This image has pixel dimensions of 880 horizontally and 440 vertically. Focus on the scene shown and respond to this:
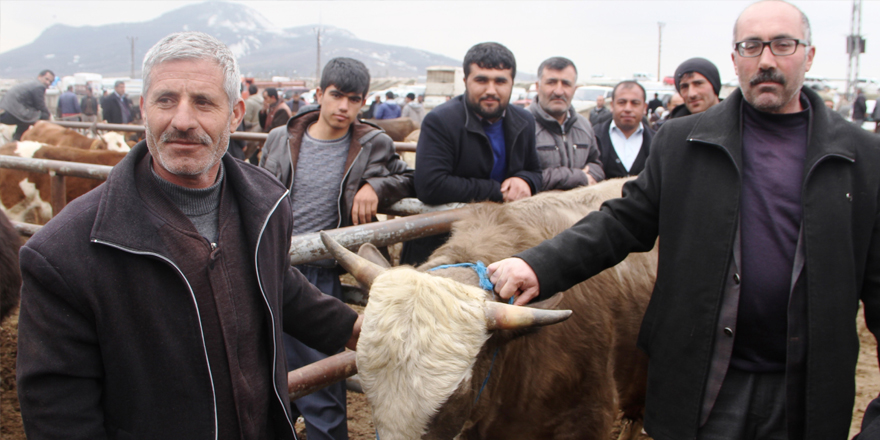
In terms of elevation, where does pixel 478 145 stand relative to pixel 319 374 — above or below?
above

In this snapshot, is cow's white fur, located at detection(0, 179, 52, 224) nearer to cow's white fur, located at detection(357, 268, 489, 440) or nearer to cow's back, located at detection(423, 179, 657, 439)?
cow's back, located at detection(423, 179, 657, 439)

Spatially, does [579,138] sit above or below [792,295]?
above

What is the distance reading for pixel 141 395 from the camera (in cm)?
138

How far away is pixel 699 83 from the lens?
184 inches

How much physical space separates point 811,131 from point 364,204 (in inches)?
80.3

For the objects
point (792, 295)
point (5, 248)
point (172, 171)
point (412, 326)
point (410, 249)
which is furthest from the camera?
point (410, 249)

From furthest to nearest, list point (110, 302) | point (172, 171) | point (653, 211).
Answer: point (653, 211) → point (172, 171) → point (110, 302)

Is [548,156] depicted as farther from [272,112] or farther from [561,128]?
[272,112]

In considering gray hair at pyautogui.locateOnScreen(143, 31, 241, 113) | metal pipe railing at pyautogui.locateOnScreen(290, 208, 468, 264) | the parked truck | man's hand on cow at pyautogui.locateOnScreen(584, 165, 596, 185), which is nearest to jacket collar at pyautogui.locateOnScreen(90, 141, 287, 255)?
gray hair at pyautogui.locateOnScreen(143, 31, 241, 113)

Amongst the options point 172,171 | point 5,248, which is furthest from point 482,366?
point 5,248

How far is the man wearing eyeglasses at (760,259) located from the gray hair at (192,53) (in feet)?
3.56

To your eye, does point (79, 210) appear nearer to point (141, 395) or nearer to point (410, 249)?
point (141, 395)

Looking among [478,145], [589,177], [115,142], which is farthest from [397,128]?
[478,145]

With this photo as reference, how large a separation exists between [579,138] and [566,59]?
691 mm
